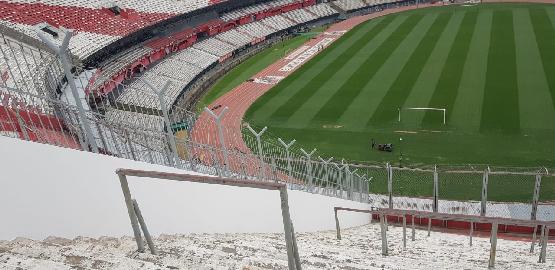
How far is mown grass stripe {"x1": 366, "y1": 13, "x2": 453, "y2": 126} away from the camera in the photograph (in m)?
24.5

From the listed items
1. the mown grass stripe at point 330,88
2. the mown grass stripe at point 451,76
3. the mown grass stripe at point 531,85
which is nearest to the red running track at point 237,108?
the mown grass stripe at point 330,88

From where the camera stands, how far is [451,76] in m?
28.6

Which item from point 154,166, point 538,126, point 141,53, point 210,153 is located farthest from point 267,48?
point 154,166

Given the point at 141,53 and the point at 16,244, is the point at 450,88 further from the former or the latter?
the point at 16,244

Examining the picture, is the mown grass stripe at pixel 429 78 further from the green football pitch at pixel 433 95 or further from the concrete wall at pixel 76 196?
the concrete wall at pixel 76 196

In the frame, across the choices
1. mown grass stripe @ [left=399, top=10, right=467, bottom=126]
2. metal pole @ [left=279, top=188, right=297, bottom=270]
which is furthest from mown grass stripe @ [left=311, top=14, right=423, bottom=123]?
metal pole @ [left=279, top=188, right=297, bottom=270]

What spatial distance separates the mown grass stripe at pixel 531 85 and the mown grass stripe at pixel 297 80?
12.6m

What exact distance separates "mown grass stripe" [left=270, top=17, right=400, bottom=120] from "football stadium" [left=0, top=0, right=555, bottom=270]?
20 centimetres

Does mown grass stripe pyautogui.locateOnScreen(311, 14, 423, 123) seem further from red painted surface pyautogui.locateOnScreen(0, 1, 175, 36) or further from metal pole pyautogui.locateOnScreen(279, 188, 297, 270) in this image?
metal pole pyautogui.locateOnScreen(279, 188, 297, 270)

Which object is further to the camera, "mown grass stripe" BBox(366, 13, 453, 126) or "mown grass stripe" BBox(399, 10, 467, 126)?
"mown grass stripe" BBox(366, 13, 453, 126)

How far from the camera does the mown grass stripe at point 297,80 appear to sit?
1091 inches

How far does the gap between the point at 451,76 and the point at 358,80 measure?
557 centimetres

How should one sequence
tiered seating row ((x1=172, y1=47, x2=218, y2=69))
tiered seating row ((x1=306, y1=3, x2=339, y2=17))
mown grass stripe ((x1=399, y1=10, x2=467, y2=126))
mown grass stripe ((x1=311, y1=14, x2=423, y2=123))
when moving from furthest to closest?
tiered seating row ((x1=306, y1=3, x2=339, y2=17)), tiered seating row ((x1=172, y1=47, x2=218, y2=69)), mown grass stripe ((x1=311, y1=14, x2=423, y2=123)), mown grass stripe ((x1=399, y1=10, x2=467, y2=126))

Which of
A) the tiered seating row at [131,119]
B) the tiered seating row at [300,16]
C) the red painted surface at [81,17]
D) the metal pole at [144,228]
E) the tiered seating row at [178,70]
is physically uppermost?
the red painted surface at [81,17]
